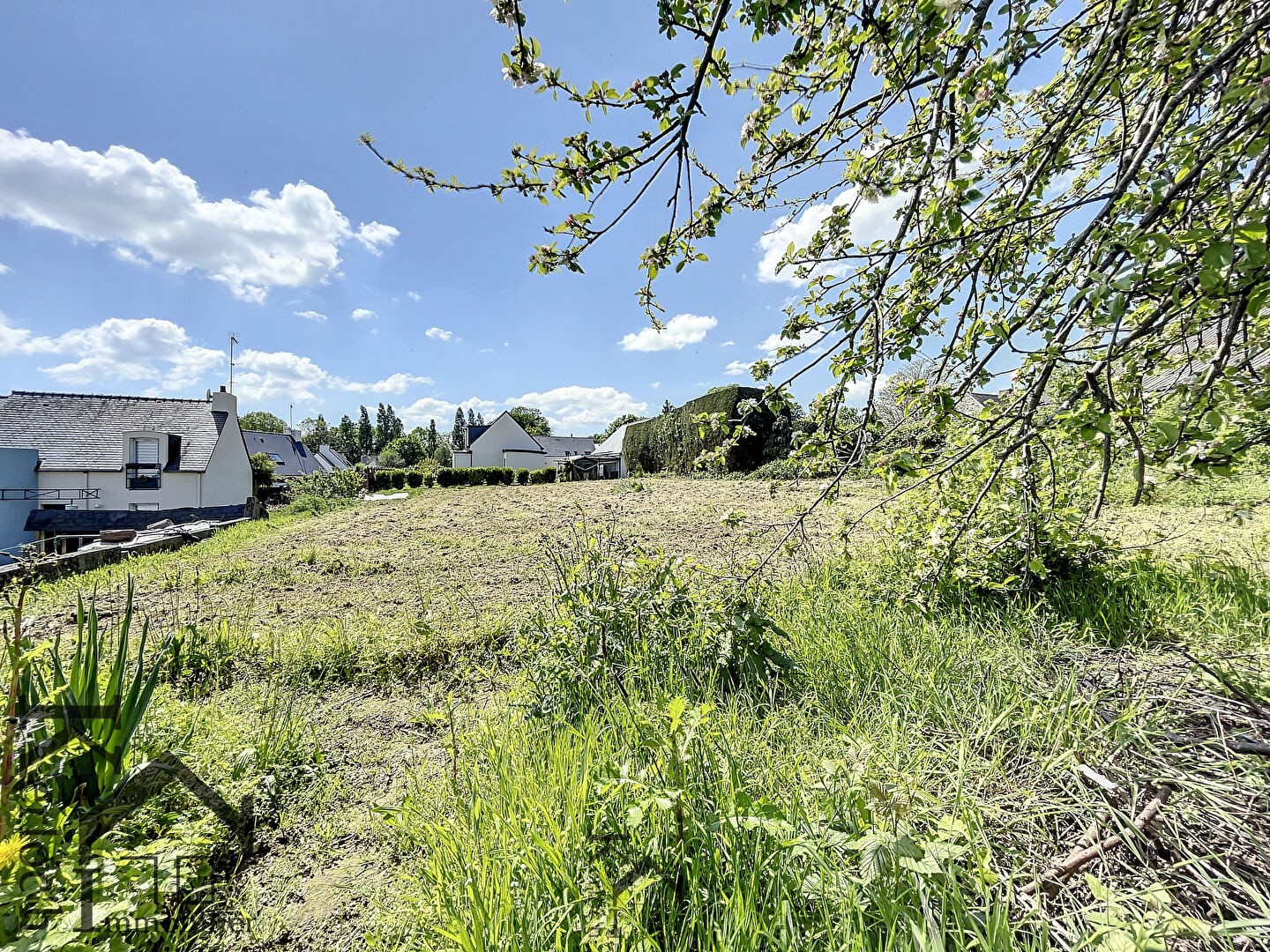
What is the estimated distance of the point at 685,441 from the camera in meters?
21.2

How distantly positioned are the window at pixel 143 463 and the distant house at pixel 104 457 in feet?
0.08

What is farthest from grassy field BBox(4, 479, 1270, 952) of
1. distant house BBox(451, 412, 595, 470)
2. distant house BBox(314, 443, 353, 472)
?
distant house BBox(314, 443, 353, 472)

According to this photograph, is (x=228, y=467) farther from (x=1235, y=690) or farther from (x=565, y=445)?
(x=565, y=445)

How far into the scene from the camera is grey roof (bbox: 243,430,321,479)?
3914cm

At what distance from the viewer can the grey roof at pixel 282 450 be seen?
3914 centimetres

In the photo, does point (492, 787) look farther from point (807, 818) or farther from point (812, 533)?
point (812, 533)

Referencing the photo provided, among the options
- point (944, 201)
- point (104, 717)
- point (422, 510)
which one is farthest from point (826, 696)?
point (422, 510)

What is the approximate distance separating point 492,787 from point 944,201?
2563 mm

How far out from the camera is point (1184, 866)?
1.14 meters

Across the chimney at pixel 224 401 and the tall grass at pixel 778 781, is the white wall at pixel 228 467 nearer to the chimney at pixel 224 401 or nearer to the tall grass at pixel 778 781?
the chimney at pixel 224 401

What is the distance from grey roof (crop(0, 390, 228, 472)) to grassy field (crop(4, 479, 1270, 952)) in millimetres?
21204

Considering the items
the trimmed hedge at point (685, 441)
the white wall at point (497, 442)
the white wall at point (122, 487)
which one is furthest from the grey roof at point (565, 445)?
the white wall at point (122, 487)

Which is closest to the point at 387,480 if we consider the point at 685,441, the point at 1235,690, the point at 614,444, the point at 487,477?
the point at 487,477

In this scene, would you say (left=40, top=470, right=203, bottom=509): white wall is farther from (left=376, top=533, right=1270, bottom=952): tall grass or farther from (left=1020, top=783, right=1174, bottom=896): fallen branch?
(left=1020, top=783, right=1174, bottom=896): fallen branch
